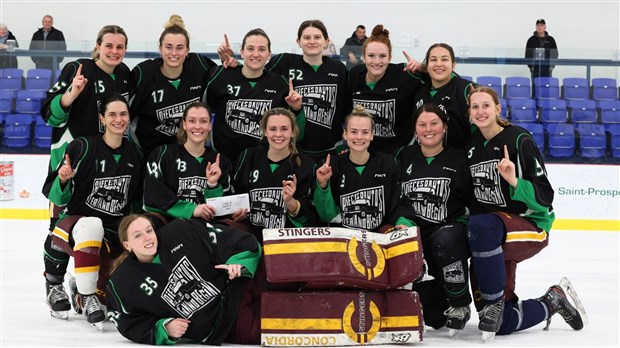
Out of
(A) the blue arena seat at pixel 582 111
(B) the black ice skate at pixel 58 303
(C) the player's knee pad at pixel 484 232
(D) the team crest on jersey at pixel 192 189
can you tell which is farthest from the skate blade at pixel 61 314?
(A) the blue arena seat at pixel 582 111

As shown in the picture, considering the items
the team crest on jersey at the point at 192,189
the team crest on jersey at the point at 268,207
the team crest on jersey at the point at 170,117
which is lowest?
the team crest on jersey at the point at 268,207

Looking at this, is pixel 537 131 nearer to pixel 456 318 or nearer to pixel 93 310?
pixel 456 318

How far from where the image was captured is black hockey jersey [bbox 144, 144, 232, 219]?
377 cm

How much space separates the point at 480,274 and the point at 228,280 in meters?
1.08

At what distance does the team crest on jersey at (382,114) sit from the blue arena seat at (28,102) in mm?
4781

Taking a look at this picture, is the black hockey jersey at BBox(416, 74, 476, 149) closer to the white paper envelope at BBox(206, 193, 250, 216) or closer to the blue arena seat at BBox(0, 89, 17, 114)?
the white paper envelope at BBox(206, 193, 250, 216)

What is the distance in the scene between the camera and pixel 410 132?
4293mm

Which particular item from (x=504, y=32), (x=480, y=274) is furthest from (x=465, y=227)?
(x=504, y=32)

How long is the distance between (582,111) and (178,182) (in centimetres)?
537

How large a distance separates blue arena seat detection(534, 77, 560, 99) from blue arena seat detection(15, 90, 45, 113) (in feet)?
15.7

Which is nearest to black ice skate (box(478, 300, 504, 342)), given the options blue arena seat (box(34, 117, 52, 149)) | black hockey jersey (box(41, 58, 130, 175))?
black hockey jersey (box(41, 58, 130, 175))

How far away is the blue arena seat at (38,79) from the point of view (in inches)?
310

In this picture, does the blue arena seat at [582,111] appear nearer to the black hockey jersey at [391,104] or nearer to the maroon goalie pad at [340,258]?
the black hockey jersey at [391,104]

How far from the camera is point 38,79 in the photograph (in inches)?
313
